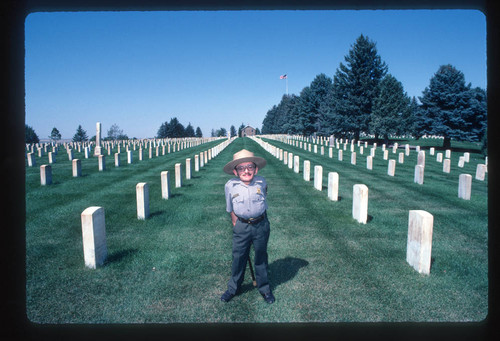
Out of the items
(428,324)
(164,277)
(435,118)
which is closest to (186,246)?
(164,277)

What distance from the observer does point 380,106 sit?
4741cm

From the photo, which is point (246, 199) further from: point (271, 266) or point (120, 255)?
point (120, 255)

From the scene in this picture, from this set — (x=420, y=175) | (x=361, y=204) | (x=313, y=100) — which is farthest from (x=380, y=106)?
(x=361, y=204)

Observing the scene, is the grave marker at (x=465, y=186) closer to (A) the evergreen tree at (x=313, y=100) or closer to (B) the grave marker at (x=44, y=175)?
(B) the grave marker at (x=44, y=175)

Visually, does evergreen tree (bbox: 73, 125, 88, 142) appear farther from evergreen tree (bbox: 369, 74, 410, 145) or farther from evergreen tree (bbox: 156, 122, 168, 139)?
evergreen tree (bbox: 369, 74, 410, 145)

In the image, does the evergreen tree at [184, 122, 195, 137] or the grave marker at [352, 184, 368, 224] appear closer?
the grave marker at [352, 184, 368, 224]

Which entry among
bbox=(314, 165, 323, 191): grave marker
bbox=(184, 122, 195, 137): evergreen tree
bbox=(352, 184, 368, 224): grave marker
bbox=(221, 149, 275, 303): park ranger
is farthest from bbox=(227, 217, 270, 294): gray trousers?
bbox=(184, 122, 195, 137): evergreen tree

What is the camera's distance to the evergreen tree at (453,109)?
3256 centimetres

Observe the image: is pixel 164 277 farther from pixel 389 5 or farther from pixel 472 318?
pixel 389 5

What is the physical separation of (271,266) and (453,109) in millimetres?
37155

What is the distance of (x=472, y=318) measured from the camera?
3.69 meters

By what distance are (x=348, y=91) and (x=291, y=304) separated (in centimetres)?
5067

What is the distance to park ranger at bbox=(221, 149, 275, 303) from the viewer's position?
3986 millimetres

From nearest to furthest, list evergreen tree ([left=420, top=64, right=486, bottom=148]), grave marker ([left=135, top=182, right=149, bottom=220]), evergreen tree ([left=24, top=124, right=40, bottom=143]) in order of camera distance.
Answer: grave marker ([left=135, top=182, right=149, bottom=220]), evergreen tree ([left=420, top=64, right=486, bottom=148]), evergreen tree ([left=24, top=124, right=40, bottom=143])
